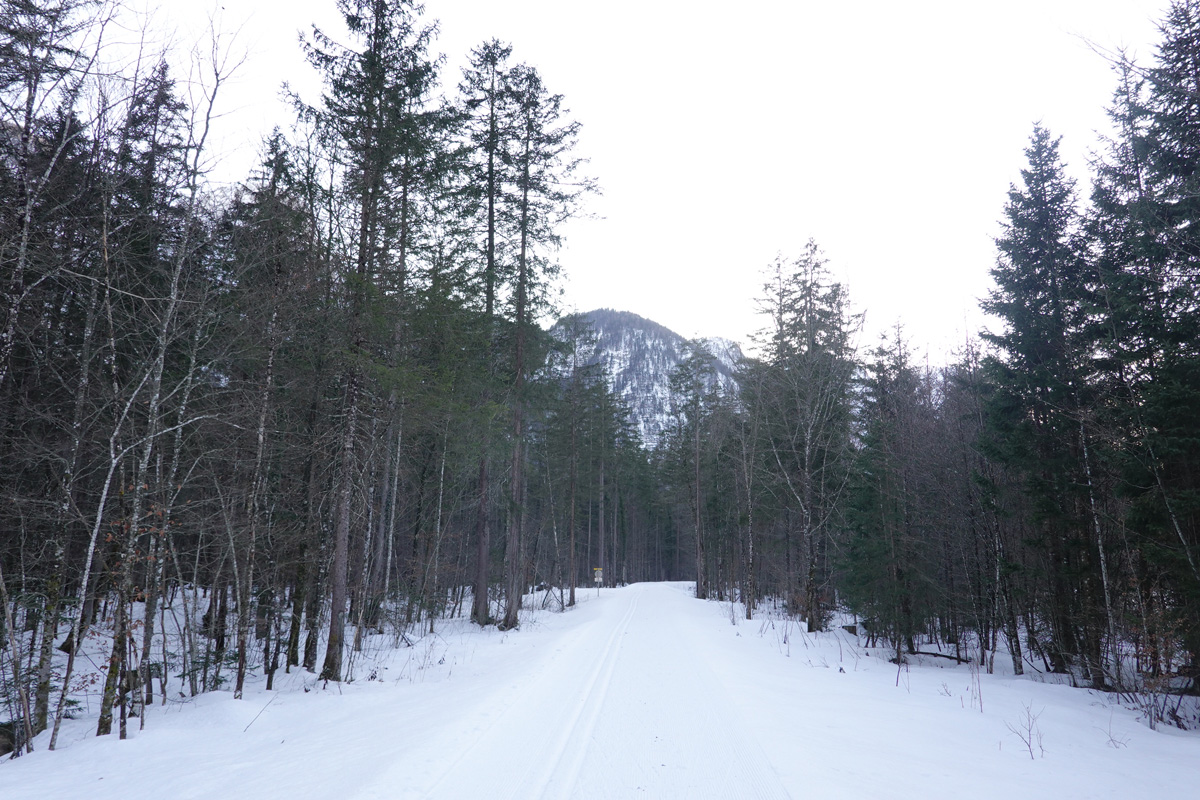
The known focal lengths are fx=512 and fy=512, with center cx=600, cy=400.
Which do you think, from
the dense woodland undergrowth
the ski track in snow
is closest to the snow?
the ski track in snow

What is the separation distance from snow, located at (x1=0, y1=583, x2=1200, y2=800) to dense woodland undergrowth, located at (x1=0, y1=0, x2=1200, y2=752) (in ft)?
3.56

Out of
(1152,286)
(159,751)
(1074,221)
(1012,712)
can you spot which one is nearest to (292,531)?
(159,751)

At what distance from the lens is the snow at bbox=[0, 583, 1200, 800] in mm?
4629

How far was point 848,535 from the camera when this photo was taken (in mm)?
21078

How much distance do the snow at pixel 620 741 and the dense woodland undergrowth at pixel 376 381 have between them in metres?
1.08

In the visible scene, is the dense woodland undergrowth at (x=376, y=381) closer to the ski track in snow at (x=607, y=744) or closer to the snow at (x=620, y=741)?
the snow at (x=620, y=741)

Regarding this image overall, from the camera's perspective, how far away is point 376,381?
10.6m

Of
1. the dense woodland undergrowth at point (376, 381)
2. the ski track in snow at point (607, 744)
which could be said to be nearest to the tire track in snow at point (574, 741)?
the ski track in snow at point (607, 744)

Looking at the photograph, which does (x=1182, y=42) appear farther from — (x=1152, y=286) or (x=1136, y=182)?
(x=1152, y=286)

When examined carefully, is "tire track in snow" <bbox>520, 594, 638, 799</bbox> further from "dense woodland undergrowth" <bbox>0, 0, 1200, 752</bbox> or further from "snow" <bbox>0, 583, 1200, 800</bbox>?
"dense woodland undergrowth" <bbox>0, 0, 1200, 752</bbox>

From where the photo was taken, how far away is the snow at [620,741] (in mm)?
4629

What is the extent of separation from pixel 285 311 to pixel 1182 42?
14810 mm

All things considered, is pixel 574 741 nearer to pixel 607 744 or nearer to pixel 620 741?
pixel 607 744

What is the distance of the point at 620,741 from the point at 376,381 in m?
8.03
